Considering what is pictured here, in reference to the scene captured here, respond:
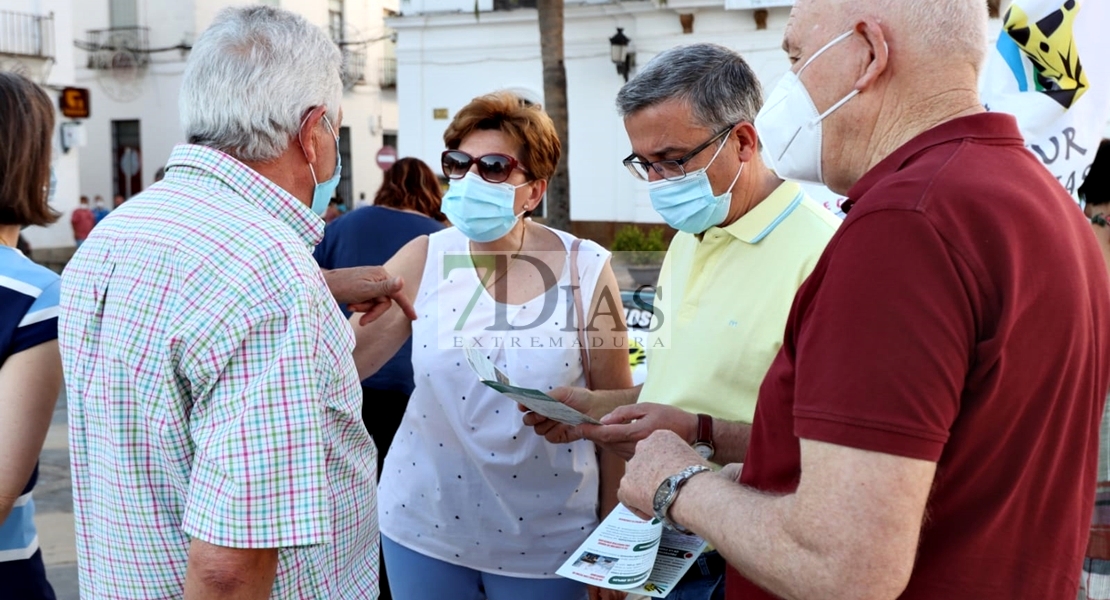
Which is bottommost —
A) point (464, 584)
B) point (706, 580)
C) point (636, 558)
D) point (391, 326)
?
point (464, 584)

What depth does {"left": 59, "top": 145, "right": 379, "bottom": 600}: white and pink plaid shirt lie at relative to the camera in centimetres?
164

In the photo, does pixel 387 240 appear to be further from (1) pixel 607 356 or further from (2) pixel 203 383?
(2) pixel 203 383

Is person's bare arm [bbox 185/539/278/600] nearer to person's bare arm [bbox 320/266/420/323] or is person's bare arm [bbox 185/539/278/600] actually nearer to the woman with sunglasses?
person's bare arm [bbox 320/266/420/323]

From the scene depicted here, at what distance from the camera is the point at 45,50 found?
20.8 meters

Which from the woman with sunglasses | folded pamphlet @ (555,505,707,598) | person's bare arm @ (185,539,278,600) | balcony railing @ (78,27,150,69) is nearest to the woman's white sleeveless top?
the woman with sunglasses

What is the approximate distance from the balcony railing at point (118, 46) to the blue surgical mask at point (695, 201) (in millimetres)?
29467

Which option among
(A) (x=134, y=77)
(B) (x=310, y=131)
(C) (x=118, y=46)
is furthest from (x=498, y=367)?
(C) (x=118, y=46)

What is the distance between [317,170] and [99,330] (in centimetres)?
53

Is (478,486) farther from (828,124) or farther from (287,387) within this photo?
(828,124)

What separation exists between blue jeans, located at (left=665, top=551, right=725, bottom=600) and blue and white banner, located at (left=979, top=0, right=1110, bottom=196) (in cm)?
166

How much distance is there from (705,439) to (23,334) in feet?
4.94

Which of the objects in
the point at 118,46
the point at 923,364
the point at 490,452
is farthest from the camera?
the point at 118,46

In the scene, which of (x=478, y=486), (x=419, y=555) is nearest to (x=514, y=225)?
(x=478, y=486)

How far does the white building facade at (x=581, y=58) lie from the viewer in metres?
17.9
